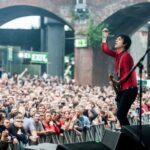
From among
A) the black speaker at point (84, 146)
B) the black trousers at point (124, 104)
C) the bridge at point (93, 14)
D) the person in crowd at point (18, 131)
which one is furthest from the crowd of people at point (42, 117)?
the bridge at point (93, 14)

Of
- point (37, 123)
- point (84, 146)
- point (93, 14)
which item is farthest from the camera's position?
point (93, 14)

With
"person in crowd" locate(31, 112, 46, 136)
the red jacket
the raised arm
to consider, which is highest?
the raised arm

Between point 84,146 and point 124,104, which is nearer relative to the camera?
point 84,146

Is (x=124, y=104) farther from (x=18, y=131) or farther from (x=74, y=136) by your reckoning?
(x=74, y=136)

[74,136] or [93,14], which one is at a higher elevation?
[93,14]

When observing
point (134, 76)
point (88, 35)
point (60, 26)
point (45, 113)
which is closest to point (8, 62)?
point (60, 26)

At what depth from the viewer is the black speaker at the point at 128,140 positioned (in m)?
7.93

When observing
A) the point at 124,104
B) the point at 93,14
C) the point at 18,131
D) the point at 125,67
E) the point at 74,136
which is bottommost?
the point at 74,136

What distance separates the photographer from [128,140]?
8.02 meters

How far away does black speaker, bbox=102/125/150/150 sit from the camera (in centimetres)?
793

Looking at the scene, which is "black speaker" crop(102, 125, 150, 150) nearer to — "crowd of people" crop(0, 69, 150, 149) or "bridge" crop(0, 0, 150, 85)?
"crowd of people" crop(0, 69, 150, 149)

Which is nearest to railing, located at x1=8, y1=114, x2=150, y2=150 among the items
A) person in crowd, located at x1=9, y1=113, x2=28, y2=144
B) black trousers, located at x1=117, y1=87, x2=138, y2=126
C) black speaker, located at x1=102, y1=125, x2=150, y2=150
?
person in crowd, located at x1=9, y1=113, x2=28, y2=144

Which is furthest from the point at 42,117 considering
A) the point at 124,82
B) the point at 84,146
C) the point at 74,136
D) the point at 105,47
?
the point at 84,146

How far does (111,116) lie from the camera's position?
17.5m
